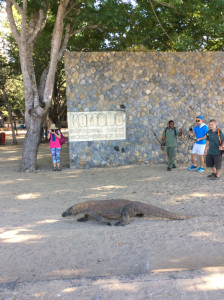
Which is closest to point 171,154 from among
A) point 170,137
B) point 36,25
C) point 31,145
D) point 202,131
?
point 170,137

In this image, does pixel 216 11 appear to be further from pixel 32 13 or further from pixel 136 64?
pixel 32 13

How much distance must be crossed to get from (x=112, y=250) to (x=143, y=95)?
286 inches

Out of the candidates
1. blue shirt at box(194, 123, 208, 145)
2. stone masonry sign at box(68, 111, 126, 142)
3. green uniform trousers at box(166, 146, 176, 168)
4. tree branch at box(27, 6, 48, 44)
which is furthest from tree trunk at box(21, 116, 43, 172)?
blue shirt at box(194, 123, 208, 145)

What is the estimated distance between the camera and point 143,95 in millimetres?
10406

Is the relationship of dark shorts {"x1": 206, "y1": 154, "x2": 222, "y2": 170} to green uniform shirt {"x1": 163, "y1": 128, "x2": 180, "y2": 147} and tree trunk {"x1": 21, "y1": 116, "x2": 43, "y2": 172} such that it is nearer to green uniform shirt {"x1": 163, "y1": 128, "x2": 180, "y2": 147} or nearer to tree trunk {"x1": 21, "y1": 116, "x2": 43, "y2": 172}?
green uniform shirt {"x1": 163, "y1": 128, "x2": 180, "y2": 147}

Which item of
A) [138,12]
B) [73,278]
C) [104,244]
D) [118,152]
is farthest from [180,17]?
[73,278]

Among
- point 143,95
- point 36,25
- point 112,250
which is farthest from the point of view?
point 143,95

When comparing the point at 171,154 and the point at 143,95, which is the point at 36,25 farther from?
the point at 171,154

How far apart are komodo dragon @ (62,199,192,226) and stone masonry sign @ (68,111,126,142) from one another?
5015mm

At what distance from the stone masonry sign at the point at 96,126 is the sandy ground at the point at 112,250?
3.32m

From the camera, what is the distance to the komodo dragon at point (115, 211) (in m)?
5.20

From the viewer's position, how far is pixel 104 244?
169 inches

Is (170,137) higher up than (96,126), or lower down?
lower down

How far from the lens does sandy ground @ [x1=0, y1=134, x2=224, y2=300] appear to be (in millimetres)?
3246
